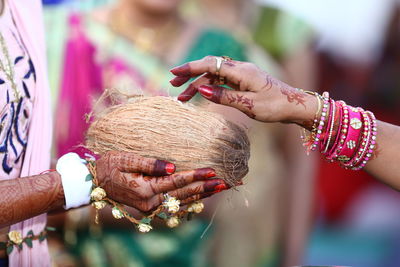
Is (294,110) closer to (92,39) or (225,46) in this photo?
(225,46)

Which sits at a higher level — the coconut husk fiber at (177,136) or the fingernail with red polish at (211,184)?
the coconut husk fiber at (177,136)

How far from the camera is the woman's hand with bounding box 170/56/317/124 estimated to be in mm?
1802

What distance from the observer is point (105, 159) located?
1.72 m

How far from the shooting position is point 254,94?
1822 millimetres

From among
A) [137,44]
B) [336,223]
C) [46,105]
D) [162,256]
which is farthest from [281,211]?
[46,105]

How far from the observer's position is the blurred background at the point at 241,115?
10.1ft

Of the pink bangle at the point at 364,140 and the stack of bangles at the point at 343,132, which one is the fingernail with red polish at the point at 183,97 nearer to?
the stack of bangles at the point at 343,132

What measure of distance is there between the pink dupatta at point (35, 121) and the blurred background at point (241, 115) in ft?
0.48

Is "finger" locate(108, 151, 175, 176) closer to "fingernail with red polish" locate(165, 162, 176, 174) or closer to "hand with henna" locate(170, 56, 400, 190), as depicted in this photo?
"fingernail with red polish" locate(165, 162, 176, 174)

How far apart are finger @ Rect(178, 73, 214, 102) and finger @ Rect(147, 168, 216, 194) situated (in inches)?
10.7

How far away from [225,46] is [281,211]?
145 centimetres

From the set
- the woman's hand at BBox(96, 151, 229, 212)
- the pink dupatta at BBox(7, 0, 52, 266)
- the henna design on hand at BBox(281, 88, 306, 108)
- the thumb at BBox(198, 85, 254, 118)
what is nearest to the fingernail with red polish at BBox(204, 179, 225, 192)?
the woman's hand at BBox(96, 151, 229, 212)

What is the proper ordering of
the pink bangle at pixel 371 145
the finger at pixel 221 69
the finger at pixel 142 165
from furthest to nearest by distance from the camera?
the pink bangle at pixel 371 145 < the finger at pixel 221 69 < the finger at pixel 142 165

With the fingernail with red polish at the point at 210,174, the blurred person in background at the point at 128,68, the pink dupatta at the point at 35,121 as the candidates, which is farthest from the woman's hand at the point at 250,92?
the blurred person in background at the point at 128,68
